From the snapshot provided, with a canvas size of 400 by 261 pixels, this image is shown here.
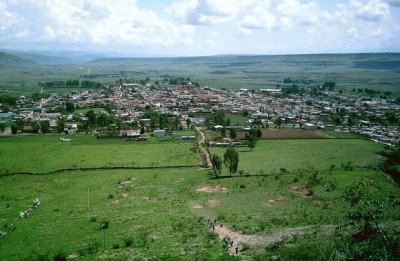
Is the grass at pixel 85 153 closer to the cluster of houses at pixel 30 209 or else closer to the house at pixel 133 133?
the house at pixel 133 133

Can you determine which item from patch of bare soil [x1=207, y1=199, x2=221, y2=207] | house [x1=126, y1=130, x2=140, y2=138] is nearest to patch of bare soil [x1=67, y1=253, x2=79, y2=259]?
patch of bare soil [x1=207, y1=199, x2=221, y2=207]

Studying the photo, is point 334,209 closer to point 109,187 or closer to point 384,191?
point 384,191

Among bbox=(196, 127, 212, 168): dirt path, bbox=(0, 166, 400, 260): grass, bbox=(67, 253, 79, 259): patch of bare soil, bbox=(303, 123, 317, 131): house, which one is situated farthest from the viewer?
bbox=(303, 123, 317, 131): house

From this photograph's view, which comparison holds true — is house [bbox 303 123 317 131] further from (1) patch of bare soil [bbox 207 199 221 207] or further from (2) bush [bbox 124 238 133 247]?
(2) bush [bbox 124 238 133 247]

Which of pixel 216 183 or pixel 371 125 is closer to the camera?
pixel 216 183

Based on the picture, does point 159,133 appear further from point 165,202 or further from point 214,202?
point 214,202

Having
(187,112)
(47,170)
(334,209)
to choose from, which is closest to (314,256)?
(334,209)
